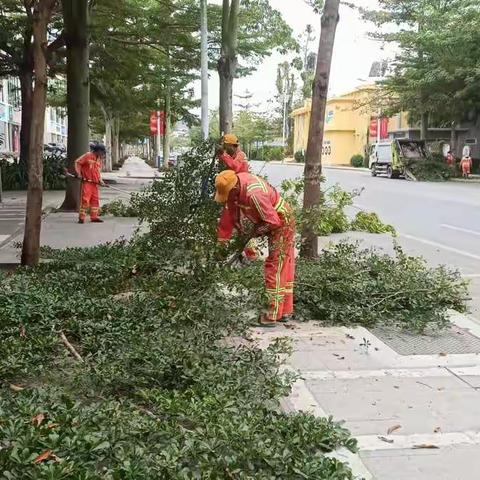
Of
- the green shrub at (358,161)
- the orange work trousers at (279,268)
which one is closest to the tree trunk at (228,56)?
the orange work trousers at (279,268)

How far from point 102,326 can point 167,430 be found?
77.2 inches

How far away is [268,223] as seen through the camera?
5344 millimetres

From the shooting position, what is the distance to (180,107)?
35312 mm

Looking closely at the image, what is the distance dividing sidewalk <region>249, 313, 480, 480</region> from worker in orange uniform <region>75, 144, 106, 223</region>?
24.9 feet

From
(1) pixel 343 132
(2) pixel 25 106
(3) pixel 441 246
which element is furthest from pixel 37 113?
(1) pixel 343 132

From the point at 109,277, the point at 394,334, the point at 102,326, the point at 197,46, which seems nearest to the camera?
the point at 102,326

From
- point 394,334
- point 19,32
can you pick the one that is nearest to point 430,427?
point 394,334

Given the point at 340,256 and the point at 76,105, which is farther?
the point at 76,105

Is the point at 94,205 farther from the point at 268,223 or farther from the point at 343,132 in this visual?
the point at 343,132

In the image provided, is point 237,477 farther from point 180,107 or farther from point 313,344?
point 180,107

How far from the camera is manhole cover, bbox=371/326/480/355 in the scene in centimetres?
518

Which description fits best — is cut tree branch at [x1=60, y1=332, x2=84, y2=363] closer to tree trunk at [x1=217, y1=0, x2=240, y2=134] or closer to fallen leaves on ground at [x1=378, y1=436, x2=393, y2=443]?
fallen leaves on ground at [x1=378, y1=436, x2=393, y2=443]

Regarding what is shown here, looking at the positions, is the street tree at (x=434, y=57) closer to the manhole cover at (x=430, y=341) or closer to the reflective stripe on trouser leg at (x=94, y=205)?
the reflective stripe on trouser leg at (x=94, y=205)

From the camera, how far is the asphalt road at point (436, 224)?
384 inches
